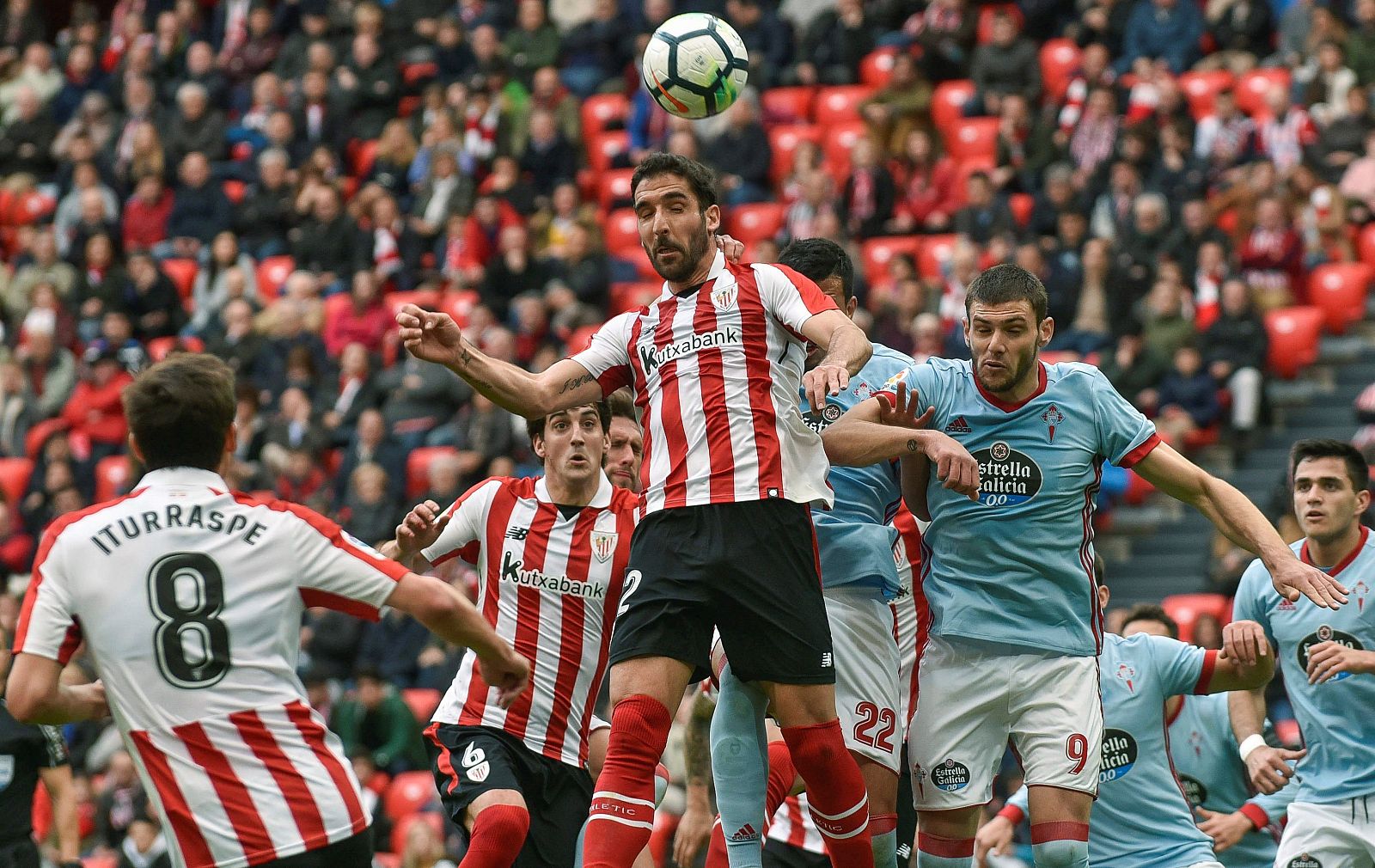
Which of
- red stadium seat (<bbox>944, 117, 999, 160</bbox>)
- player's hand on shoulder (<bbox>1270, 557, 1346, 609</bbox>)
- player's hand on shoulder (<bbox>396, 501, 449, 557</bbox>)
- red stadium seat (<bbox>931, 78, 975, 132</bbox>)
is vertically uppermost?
red stadium seat (<bbox>931, 78, 975, 132</bbox>)

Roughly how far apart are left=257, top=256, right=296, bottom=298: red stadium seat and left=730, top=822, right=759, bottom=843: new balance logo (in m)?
17.1

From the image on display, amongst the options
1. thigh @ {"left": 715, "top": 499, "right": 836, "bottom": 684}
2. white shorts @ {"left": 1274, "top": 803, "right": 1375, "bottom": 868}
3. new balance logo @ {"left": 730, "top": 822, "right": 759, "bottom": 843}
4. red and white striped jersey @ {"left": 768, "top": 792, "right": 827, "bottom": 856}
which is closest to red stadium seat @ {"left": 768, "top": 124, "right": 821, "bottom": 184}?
red and white striped jersey @ {"left": 768, "top": 792, "right": 827, "bottom": 856}

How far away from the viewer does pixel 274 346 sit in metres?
21.5

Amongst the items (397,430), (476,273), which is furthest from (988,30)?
(397,430)

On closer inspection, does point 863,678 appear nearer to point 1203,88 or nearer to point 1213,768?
point 1213,768

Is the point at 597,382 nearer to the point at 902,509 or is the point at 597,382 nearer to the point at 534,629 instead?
the point at 534,629

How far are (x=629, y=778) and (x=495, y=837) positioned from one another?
116 centimetres

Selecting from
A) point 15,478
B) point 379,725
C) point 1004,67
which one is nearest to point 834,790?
point 379,725

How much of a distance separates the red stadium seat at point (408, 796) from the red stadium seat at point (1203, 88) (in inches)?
401

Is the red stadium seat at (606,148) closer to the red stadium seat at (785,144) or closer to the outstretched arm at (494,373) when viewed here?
the red stadium seat at (785,144)

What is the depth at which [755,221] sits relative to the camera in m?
20.2

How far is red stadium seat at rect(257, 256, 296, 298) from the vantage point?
23.3 m

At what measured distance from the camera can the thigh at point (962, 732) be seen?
7.43 m

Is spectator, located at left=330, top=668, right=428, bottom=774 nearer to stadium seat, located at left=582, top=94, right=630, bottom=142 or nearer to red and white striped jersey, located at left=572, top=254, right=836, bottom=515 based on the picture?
stadium seat, located at left=582, top=94, right=630, bottom=142
